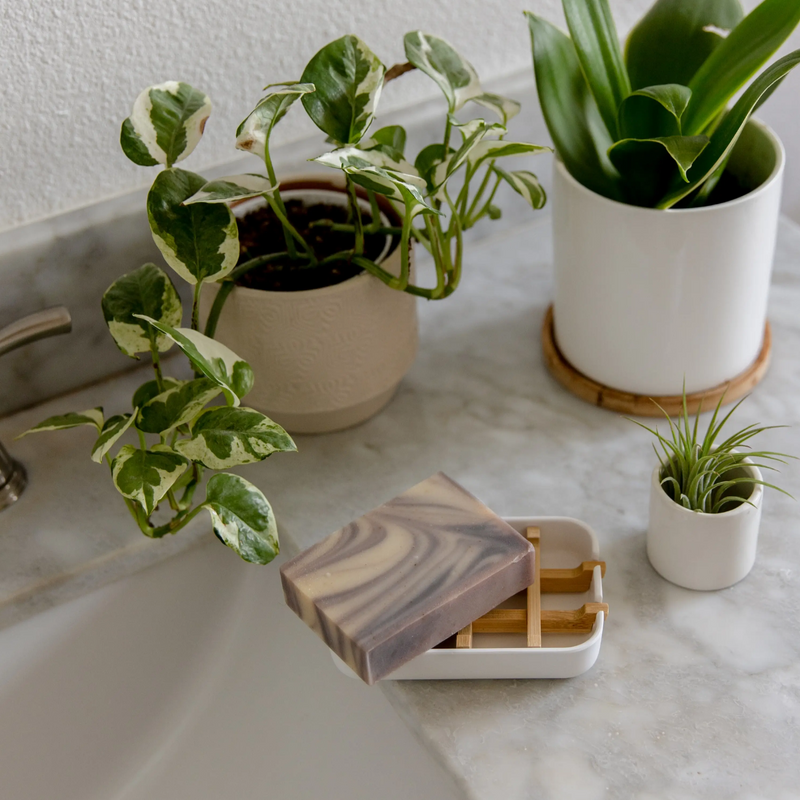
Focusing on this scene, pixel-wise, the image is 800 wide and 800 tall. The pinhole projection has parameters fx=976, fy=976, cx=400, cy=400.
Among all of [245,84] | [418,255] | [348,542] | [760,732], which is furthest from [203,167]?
[760,732]

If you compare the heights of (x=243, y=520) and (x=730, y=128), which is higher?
(x=730, y=128)

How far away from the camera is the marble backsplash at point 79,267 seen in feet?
2.22

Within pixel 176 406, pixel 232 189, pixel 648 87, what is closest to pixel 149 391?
pixel 176 406

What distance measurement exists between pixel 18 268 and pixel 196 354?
22 cm

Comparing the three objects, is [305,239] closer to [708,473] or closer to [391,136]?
[391,136]

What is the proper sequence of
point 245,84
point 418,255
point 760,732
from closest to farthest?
point 760,732, point 245,84, point 418,255

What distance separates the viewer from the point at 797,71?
91 cm

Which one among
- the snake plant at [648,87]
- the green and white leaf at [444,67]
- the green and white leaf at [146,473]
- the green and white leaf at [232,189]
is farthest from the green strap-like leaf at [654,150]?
the green and white leaf at [146,473]

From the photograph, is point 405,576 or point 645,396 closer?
point 405,576

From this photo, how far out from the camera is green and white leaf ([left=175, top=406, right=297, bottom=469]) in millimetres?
539

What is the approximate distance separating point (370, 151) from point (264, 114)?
7 centimetres

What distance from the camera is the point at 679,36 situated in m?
0.62

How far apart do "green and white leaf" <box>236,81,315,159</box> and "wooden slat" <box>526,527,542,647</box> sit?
277 mm

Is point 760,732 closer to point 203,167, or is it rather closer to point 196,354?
point 196,354
